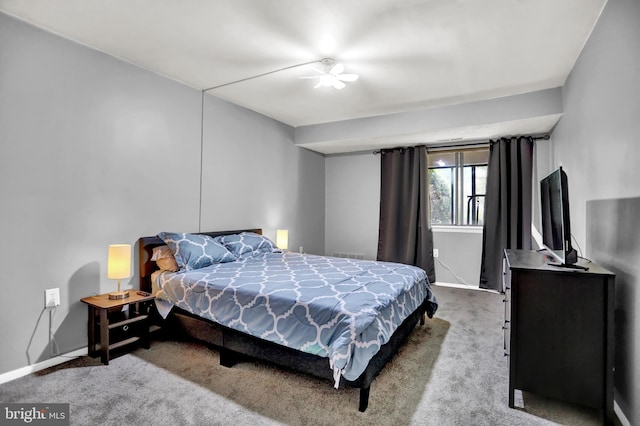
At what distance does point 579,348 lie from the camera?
1772mm

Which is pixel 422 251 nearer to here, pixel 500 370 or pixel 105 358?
pixel 500 370

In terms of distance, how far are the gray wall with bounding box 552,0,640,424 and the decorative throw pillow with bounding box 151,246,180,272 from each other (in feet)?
10.5

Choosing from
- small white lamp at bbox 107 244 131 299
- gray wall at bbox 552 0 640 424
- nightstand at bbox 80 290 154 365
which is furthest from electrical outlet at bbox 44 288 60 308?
gray wall at bbox 552 0 640 424

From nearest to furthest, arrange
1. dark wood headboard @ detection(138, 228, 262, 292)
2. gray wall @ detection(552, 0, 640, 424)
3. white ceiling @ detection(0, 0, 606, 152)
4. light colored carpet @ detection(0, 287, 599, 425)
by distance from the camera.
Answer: gray wall @ detection(552, 0, 640, 424) < light colored carpet @ detection(0, 287, 599, 425) < white ceiling @ detection(0, 0, 606, 152) < dark wood headboard @ detection(138, 228, 262, 292)

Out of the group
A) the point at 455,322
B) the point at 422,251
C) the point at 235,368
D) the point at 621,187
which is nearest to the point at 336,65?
the point at 621,187

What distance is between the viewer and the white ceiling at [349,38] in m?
2.12

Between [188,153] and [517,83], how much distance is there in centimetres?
350

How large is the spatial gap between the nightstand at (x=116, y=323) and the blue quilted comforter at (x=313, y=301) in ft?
0.72

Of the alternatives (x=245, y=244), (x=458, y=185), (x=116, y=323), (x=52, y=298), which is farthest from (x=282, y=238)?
(x=458, y=185)

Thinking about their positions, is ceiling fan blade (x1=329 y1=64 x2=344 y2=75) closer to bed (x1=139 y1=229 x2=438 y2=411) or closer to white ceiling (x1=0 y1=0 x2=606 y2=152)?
white ceiling (x1=0 y1=0 x2=606 y2=152)

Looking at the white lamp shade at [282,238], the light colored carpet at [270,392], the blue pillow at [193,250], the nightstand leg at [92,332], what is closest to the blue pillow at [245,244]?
the blue pillow at [193,250]

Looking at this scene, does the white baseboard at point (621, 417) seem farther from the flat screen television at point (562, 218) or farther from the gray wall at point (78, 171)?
the gray wall at point (78, 171)

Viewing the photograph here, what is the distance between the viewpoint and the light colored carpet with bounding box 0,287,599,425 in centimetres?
180

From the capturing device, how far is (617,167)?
1910 mm
